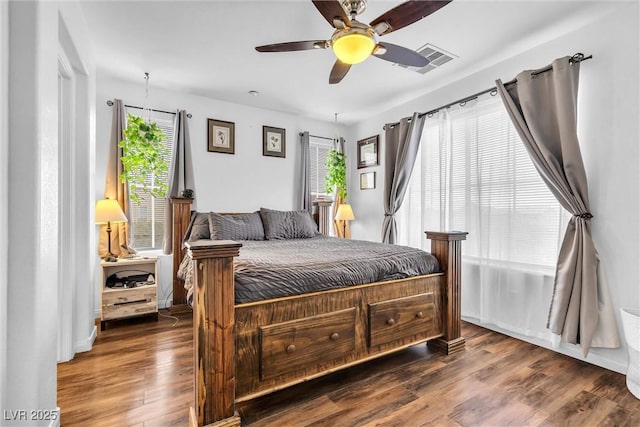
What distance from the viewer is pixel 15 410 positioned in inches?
48.4

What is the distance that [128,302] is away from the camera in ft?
9.59

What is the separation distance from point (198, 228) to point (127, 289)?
0.88m

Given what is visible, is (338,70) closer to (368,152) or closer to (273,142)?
(273,142)

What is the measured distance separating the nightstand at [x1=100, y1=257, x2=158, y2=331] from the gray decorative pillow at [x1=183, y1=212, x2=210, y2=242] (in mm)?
428

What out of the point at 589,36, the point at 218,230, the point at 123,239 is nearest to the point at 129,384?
the point at 218,230

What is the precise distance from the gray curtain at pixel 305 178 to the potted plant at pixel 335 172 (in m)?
0.38

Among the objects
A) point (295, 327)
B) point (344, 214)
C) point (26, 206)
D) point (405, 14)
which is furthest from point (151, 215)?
point (405, 14)

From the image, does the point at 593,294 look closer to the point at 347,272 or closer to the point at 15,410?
the point at 347,272

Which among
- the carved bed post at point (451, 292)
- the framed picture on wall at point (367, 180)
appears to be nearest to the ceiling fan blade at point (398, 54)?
the carved bed post at point (451, 292)

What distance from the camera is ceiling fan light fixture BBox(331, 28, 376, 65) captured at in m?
1.73

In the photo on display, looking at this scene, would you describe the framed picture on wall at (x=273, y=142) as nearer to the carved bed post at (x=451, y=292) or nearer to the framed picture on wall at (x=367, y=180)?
the framed picture on wall at (x=367, y=180)

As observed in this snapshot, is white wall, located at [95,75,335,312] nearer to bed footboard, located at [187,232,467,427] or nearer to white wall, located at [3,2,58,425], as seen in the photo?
white wall, located at [3,2,58,425]

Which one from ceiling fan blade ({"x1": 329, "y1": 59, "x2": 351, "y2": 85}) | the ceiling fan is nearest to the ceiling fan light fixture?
the ceiling fan

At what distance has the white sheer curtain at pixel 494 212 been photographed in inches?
104
